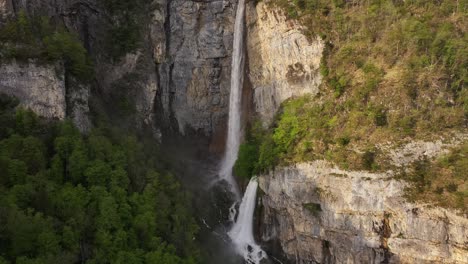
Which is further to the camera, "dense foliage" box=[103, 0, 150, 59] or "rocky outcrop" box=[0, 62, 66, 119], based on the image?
"dense foliage" box=[103, 0, 150, 59]

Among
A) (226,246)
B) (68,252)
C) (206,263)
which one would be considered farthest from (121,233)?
(226,246)

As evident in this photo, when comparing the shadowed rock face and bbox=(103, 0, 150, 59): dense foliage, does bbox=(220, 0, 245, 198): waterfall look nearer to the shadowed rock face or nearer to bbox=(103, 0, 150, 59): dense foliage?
the shadowed rock face

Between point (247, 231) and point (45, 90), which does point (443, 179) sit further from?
point (45, 90)

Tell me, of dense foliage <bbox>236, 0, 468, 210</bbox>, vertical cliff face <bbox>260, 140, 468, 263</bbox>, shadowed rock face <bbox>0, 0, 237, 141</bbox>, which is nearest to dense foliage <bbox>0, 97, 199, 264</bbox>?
vertical cliff face <bbox>260, 140, 468, 263</bbox>

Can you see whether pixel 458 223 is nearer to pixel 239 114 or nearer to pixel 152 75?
pixel 239 114

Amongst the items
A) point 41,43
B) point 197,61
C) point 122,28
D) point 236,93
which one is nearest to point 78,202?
point 41,43
